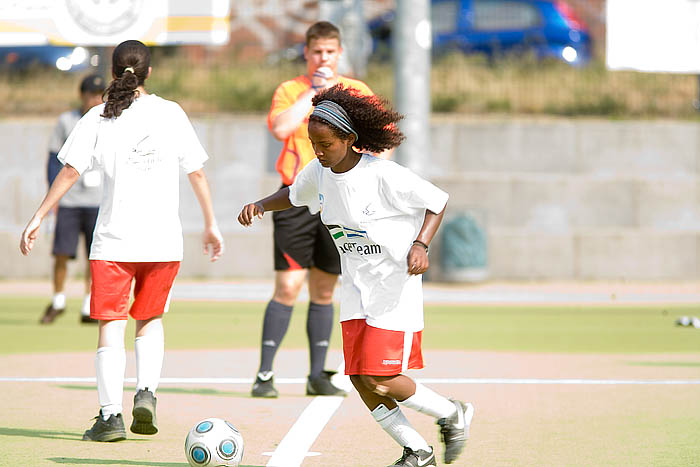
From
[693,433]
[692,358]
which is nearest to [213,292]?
[692,358]

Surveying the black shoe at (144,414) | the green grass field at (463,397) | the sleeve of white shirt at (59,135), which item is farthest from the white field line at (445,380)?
the sleeve of white shirt at (59,135)

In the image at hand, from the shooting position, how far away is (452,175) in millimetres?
17422

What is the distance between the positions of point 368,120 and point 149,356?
5.99ft

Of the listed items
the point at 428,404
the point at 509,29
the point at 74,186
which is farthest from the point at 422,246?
the point at 509,29

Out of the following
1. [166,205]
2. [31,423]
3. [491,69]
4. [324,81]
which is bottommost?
[31,423]

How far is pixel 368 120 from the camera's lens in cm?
540

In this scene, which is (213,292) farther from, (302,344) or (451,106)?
(451,106)

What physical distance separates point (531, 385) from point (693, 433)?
176 cm

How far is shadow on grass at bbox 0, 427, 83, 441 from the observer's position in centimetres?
622

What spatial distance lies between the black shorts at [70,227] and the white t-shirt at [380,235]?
619 centimetres

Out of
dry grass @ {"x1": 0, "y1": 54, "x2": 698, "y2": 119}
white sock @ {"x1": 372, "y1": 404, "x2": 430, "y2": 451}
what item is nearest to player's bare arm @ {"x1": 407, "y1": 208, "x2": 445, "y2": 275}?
white sock @ {"x1": 372, "y1": 404, "x2": 430, "y2": 451}

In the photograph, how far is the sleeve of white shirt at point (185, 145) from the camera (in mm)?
6359

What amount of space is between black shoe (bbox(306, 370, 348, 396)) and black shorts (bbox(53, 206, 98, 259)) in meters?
4.21

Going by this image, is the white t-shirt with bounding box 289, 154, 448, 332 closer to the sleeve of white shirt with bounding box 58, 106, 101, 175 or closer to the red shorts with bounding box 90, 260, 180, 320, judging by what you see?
the red shorts with bounding box 90, 260, 180, 320
